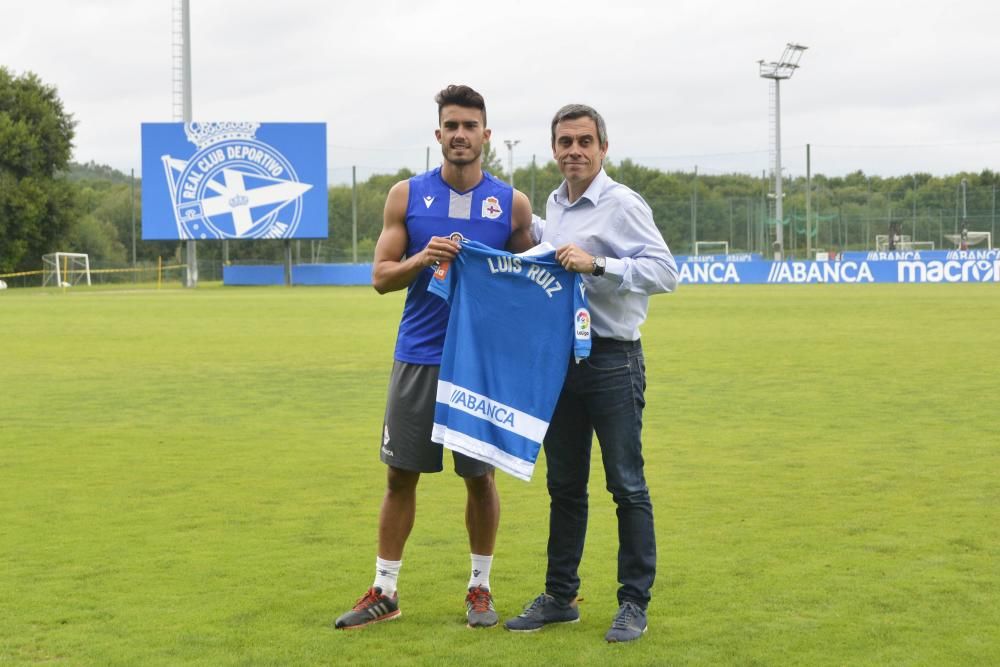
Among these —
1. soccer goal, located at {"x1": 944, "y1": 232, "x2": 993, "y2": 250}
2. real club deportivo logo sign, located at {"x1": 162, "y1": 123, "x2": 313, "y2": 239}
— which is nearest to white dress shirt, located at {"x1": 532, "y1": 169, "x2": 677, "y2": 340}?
real club deportivo logo sign, located at {"x1": 162, "y1": 123, "x2": 313, "y2": 239}

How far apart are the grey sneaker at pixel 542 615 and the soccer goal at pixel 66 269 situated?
184ft

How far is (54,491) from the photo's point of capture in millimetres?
8172

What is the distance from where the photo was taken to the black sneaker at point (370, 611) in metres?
5.18

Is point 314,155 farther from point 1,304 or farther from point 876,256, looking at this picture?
point 876,256

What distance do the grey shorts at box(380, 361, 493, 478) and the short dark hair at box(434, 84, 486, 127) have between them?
3.40 ft

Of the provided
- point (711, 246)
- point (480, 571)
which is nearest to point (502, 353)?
point (480, 571)

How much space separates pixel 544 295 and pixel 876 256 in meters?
51.7

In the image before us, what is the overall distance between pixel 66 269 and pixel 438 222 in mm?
58160

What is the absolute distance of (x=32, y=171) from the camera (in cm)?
6100

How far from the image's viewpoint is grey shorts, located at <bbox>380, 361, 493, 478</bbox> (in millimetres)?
5273

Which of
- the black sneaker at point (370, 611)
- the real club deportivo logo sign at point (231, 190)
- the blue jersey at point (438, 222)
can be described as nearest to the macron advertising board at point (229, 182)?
the real club deportivo logo sign at point (231, 190)

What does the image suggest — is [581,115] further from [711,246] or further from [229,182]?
[711,246]

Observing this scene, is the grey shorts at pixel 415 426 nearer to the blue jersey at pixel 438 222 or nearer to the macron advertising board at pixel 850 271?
the blue jersey at pixel 438 222

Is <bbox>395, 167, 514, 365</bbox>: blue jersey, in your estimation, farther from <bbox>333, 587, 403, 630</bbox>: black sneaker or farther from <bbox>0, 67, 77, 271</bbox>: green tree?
<bbox>0, 67, 77, 271</bbox>: green tree
